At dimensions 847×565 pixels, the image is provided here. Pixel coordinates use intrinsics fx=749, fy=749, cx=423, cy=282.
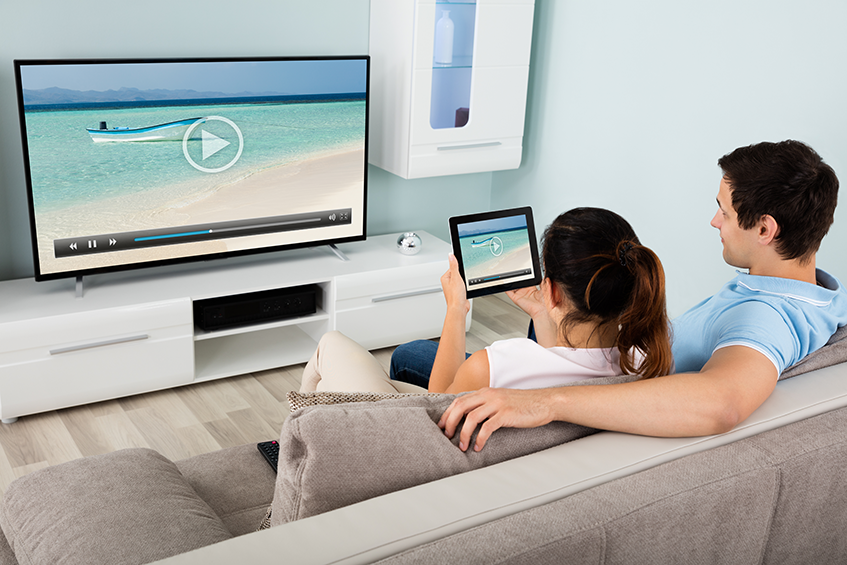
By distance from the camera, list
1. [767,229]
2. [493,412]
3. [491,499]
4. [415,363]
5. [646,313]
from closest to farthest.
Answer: [491,499], [493,412], [646,313], [767,229], [415,363]

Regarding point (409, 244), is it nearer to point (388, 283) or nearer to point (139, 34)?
point (388, 283)

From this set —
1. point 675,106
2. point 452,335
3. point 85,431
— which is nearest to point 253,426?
point 85,431

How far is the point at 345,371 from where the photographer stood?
69.2 inches

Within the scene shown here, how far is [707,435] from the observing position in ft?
3.85

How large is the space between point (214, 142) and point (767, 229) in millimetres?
2117

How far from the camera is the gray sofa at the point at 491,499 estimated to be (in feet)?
2.99

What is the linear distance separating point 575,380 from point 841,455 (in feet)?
1.44

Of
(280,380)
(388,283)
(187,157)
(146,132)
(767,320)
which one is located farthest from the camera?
(388,283)

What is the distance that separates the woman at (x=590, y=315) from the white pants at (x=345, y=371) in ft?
0.91

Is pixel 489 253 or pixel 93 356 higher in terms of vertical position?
pixel 489 253

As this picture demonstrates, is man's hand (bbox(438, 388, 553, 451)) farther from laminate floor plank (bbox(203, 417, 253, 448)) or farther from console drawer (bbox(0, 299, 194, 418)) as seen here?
console drawer (bbox(0, 299, 194, 418))

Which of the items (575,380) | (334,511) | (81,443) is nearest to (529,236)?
(575,380)

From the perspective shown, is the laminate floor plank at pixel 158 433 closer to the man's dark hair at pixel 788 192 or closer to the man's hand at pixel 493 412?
the man's hand at pixel 493 412

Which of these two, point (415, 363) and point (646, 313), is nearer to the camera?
point (646, 313)
